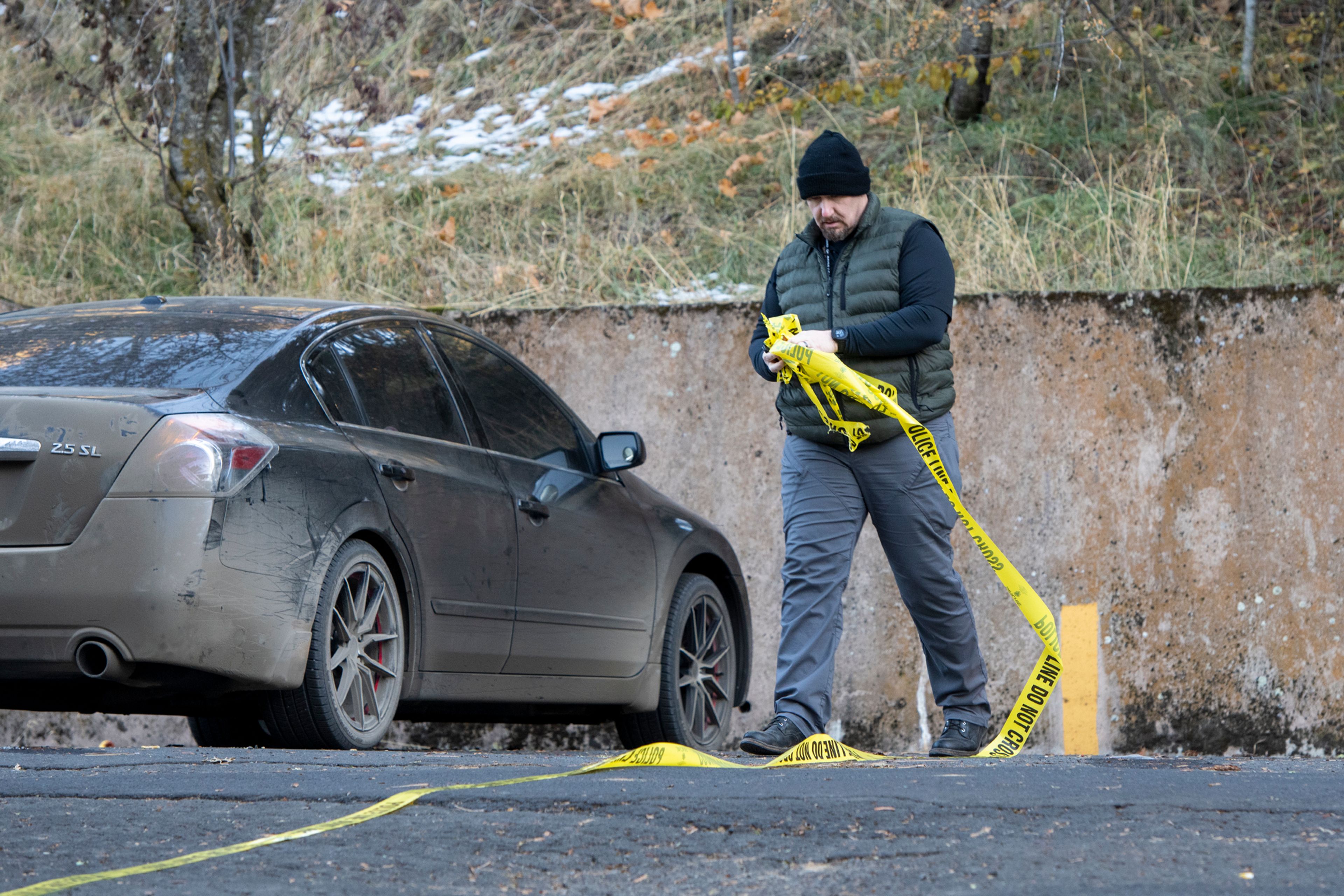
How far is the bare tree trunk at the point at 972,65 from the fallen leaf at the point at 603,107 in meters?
2.64

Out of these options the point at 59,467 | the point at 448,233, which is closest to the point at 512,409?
the point at 59,467

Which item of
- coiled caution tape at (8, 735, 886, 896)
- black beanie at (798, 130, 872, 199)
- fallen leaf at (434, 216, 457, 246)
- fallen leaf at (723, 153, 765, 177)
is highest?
fallen leaf at (723, 153, 765, 177)

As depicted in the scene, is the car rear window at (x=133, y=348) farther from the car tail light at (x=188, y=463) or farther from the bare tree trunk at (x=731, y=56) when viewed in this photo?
the bare tree trunk at (x=731, y=56)

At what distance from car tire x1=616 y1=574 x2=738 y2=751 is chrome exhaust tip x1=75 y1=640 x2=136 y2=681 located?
7.14 ft

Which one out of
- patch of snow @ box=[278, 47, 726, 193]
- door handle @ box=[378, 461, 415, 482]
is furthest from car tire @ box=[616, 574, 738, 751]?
patch of snow @ box=[278, 47, 726, 193]

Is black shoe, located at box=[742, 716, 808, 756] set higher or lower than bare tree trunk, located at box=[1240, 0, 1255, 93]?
lower

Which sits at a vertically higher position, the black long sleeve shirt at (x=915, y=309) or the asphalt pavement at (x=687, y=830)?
the black long sleeve shirt at (x=915, y=309)

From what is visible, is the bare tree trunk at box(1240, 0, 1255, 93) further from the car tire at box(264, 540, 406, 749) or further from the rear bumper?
the rear bumper

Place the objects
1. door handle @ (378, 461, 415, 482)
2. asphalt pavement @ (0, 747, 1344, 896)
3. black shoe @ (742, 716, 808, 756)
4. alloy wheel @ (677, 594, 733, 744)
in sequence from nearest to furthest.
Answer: asphalt pavement @ (0, 747, 1344, 896)
door handle @ (378, 461, 415, 482)
black shoe @ (742, 716, 808, 756)
alloy wheel @ (677, 594, 733, 744)

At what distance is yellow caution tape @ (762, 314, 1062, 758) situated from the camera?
506 centimetres

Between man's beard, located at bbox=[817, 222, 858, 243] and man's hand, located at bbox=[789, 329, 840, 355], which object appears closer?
man's hand, located at bbox=[789, 329, 840, 355]

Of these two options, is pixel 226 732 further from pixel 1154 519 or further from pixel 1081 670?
pixel 1154 519

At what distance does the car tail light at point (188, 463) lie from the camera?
4254 mm

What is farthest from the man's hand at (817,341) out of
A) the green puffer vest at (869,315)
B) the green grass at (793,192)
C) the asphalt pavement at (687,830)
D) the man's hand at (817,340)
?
the green grass at (793,192)
